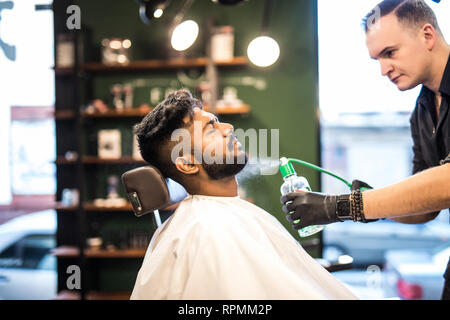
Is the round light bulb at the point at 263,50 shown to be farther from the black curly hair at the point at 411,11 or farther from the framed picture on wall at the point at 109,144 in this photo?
the framed picture on wall at the point at 109,144

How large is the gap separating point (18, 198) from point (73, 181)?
53 cm

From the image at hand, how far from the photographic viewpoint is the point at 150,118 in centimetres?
151

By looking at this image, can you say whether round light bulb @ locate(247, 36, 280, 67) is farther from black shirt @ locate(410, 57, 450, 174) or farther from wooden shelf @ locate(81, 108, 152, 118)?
black shirt @ locate(410, 57, 450, 174)

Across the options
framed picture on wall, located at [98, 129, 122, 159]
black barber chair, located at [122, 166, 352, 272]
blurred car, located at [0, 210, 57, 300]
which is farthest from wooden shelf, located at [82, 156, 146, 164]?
black barber chair, located at [122, 166, 352, 272]

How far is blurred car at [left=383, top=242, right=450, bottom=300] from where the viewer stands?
9.45 feet

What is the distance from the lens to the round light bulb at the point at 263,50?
8.79ft

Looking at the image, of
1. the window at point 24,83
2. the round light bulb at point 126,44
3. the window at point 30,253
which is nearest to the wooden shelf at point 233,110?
the round light bulb at point 126,44

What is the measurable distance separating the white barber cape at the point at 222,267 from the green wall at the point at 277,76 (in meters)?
2.12

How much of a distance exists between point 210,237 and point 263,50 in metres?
1.91

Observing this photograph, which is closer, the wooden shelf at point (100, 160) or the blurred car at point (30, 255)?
the wooden shelf at point (100, 160)

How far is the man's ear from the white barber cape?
987 mm

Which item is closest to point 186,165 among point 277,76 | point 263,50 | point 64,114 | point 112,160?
point 263,50

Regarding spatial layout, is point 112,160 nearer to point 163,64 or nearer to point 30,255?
point 163,64
